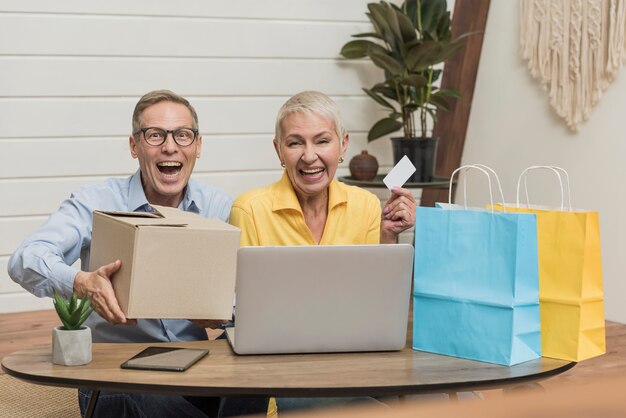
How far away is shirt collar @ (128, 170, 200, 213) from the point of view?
2127 mm

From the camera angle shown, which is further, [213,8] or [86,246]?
[213,8]

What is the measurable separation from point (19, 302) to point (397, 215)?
8.90 feet

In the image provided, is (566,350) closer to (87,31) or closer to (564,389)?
(564,389)

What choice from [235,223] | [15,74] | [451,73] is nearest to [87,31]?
[15,74]

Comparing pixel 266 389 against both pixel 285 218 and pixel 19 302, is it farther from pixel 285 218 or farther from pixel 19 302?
pixel 19 302

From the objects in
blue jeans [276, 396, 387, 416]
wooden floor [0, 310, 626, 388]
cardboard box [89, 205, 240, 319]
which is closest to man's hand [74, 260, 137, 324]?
cardboard box [89, 205, 240, 319]

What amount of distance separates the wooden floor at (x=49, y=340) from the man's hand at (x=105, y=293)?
5.61 feet

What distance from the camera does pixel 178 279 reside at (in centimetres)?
150

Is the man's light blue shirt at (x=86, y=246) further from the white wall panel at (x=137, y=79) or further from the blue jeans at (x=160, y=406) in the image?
the white wall panel at (x=137, y=79)

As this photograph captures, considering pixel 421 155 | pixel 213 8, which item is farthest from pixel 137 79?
pixel 421 155

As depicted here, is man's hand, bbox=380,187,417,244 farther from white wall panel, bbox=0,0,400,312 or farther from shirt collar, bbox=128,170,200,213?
white wall panel, bbox=0,0,400,312

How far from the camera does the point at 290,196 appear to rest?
2090 mm

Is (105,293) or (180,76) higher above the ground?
(180,76)

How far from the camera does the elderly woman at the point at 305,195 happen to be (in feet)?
6.76
